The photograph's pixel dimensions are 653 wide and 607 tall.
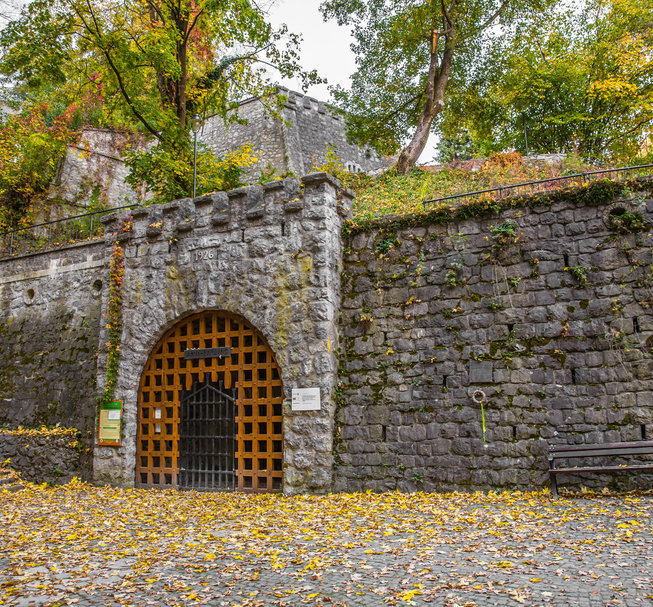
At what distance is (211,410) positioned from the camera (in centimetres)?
879

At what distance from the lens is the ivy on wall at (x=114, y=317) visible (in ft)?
31.0

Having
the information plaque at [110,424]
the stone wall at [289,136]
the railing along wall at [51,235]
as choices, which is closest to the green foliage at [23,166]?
the railing along wall at [51,235]

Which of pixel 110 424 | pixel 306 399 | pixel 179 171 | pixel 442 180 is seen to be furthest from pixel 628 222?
pixel 179 171

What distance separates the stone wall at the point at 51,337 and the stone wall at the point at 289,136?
833 cm

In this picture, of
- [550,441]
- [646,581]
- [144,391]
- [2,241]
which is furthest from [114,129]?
[646,581]

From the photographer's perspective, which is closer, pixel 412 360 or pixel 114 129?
pixel 412 360

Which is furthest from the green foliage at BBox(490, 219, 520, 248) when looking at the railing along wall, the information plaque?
the railing along wall

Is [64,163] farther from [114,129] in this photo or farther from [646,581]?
[646,581]

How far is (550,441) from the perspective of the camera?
22.4ft

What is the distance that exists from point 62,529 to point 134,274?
462 centimetres

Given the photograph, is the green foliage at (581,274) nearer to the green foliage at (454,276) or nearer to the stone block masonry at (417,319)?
the stone block masonry at (417,319)

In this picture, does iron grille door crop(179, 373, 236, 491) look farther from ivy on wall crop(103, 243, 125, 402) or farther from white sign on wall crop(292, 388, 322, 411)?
ivy on wall crop(103, 243, 125, 402)

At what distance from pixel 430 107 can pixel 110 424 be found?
12.0 m

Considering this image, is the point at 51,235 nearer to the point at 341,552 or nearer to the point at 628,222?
the point at 341,552
